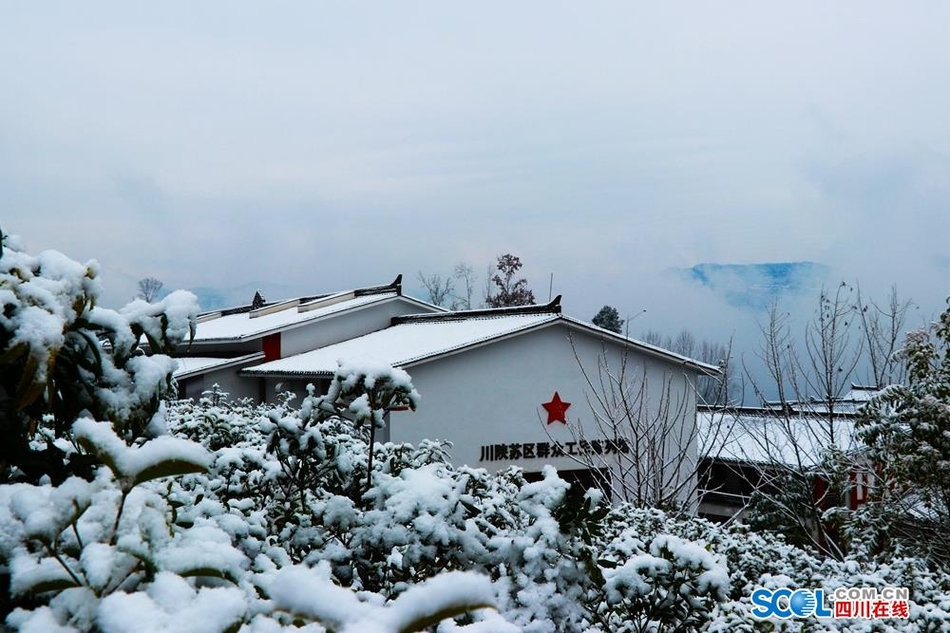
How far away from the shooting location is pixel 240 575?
123cm

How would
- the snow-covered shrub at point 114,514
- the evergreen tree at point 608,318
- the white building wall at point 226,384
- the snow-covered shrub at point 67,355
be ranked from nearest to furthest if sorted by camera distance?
1. the snow-covered shrub at point 114,514
2. the snow-covered shrub at point 67,355
3. the white building wall at point 226,384
4. the evergreen tree at point 608,318

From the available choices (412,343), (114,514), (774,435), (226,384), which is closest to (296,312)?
(226,384)

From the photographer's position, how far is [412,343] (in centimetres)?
1584

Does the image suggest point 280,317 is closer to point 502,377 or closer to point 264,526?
point 502,377

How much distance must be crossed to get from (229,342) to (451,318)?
4809mm

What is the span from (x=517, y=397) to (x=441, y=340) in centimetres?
173

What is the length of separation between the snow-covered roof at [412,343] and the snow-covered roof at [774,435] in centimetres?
386

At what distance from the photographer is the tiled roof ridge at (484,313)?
15.4 m

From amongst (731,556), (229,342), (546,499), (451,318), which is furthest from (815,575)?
(229,342)

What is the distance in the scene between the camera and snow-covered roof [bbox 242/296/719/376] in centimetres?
1433

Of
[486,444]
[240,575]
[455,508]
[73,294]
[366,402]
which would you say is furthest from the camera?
[486,444]

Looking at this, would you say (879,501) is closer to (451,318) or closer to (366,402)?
(366,402)

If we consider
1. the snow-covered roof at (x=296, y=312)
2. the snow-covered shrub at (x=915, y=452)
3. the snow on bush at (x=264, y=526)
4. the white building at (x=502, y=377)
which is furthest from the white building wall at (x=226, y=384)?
the snow on bush at (x=264, y=526)

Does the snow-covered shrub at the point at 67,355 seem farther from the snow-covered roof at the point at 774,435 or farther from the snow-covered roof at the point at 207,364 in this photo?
the snow-covered roof at the point at 207,364
